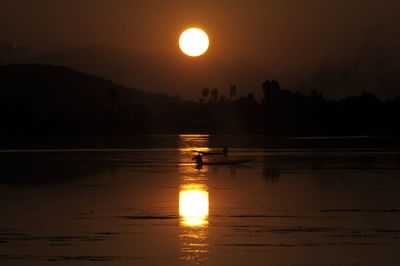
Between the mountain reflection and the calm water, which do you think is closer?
the calm water

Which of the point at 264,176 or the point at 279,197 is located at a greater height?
the point at 264,176

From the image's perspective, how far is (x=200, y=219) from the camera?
79.0ft

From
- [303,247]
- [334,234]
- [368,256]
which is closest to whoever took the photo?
[368,256]

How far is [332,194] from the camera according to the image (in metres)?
32.3

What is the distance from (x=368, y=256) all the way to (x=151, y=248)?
620 centimetres

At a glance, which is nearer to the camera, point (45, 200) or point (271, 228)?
point (271, 228)

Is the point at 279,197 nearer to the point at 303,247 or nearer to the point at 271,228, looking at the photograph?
the point at 271,228

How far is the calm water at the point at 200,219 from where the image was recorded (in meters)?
18.0

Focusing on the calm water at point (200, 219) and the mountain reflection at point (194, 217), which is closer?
the calm water at point (200, 219)

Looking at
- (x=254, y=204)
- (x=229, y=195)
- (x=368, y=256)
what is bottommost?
(x=368, y=256)

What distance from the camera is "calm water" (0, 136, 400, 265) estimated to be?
18016 millimetres

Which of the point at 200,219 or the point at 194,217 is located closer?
the point at 200,219

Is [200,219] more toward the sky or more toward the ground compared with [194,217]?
more toward the ground

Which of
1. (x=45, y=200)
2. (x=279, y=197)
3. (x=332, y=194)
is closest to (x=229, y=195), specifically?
(x=279, y=197)
